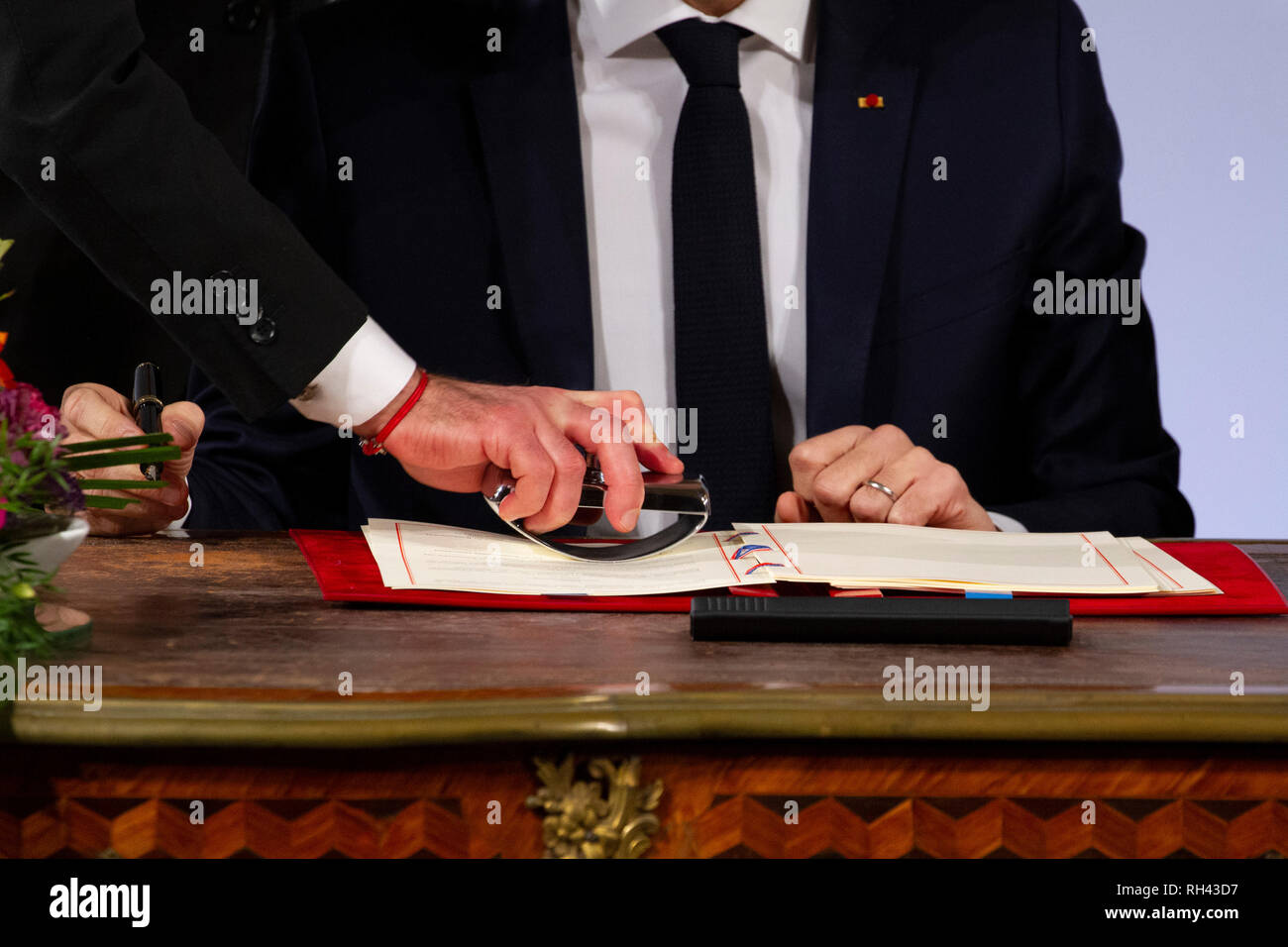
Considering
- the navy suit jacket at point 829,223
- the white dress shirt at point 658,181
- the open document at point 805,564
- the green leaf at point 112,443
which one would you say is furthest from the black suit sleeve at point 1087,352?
the green leaf at point 112,443

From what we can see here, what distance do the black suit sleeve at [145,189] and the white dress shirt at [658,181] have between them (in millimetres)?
547

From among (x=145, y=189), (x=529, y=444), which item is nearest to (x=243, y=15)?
(x=145, y=189)

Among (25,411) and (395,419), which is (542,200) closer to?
(395,419)

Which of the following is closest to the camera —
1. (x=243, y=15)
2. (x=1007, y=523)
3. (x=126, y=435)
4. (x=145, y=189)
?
(x=145, y=189)

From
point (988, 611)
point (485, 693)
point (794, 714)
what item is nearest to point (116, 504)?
point (485, 693)

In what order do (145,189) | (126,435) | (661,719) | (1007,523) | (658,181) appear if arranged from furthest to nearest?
(658,181)
(1007,523)
(126,435)
(145,189)
(661,719)

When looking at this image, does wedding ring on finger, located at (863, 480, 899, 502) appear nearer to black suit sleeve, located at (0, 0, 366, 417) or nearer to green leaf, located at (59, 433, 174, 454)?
black suit sleeve, located at (0, 0, 366, 417)

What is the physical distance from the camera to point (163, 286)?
0.94 meters

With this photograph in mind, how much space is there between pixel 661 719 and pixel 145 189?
63cm

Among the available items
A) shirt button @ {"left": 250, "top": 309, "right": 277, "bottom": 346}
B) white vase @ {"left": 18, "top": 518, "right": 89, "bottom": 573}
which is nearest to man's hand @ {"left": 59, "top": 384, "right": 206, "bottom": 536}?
shirt button @ {"left": 250, "top": 309, "right": 277, "bottom": 346}

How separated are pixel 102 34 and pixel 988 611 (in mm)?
789

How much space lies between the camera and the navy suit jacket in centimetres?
144

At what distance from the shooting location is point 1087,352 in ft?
4.77

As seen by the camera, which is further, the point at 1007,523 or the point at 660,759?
the point at 1007,523
